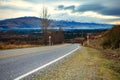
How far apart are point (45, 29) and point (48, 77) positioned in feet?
200

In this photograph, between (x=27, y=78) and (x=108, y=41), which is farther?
(x=108, y=41)

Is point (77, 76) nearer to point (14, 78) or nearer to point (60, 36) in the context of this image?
point (14, 78)

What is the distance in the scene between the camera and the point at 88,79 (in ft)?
26.6

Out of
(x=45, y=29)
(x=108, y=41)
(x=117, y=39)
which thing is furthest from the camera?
(x=45, y=29)

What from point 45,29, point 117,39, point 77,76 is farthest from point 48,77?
point 45,29

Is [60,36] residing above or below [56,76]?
below

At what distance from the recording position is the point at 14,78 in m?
7.49

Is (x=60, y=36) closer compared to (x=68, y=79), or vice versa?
(x=68, y=79)

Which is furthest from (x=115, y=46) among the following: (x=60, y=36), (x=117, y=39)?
(x=60, y=36)

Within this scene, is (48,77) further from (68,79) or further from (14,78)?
(14,78)

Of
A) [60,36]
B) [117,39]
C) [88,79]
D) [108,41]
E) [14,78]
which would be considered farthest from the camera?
[60,36]

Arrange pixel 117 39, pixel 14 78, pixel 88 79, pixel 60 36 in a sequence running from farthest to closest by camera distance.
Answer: pixel 60 36
pixel 117 39
pixel 88 79
pixel 14 78

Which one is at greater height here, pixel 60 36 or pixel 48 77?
pixel 48 77

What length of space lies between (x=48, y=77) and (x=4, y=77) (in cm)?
134
